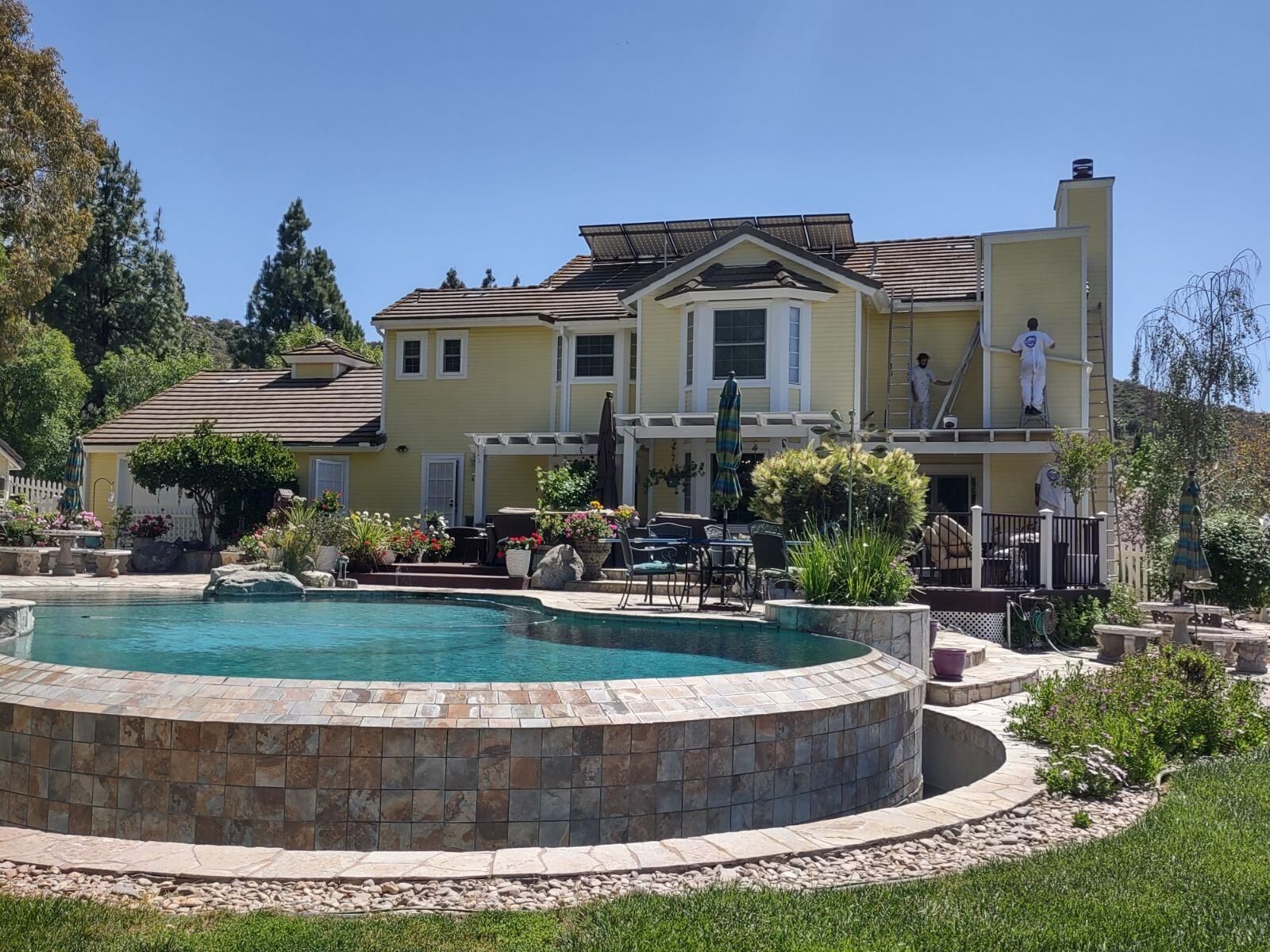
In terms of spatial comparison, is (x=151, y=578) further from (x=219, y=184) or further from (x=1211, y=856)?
(x=1211, y=856)

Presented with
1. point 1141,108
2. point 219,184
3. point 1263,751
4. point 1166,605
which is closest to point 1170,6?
point 1141,108

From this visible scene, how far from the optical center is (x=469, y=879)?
14.2 ft

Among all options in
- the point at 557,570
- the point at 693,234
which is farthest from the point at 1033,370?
the point at 557,570

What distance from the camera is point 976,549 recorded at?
1391cm

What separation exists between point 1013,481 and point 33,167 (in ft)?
72.2

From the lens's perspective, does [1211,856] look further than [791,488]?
No

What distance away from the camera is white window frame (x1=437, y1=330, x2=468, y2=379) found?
24078 mm

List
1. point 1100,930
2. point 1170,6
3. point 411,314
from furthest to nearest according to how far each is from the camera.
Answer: point 411,314
point 1170,6
point 1100,930

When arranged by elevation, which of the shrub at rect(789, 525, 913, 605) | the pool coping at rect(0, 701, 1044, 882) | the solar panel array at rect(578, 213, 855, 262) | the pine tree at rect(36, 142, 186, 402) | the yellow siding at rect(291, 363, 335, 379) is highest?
the pine tree at rect(36, 142, 186, 402)

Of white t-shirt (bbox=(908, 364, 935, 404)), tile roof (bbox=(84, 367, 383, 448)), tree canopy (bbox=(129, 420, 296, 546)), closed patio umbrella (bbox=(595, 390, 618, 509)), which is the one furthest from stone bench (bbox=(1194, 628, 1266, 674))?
tree canopy (bbox=(129, 420, 296, 546))

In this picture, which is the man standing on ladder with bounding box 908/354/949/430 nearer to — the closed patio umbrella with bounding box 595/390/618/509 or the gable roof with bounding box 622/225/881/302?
the gable roof with bounding box 622/225/881/302

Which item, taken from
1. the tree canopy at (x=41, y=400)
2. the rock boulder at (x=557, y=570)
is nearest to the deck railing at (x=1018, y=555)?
the rock boulder at (x=557, y=570)

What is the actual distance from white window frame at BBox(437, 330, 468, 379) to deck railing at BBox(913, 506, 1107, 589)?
12847 mm

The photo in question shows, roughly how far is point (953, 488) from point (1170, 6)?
35.1ft
